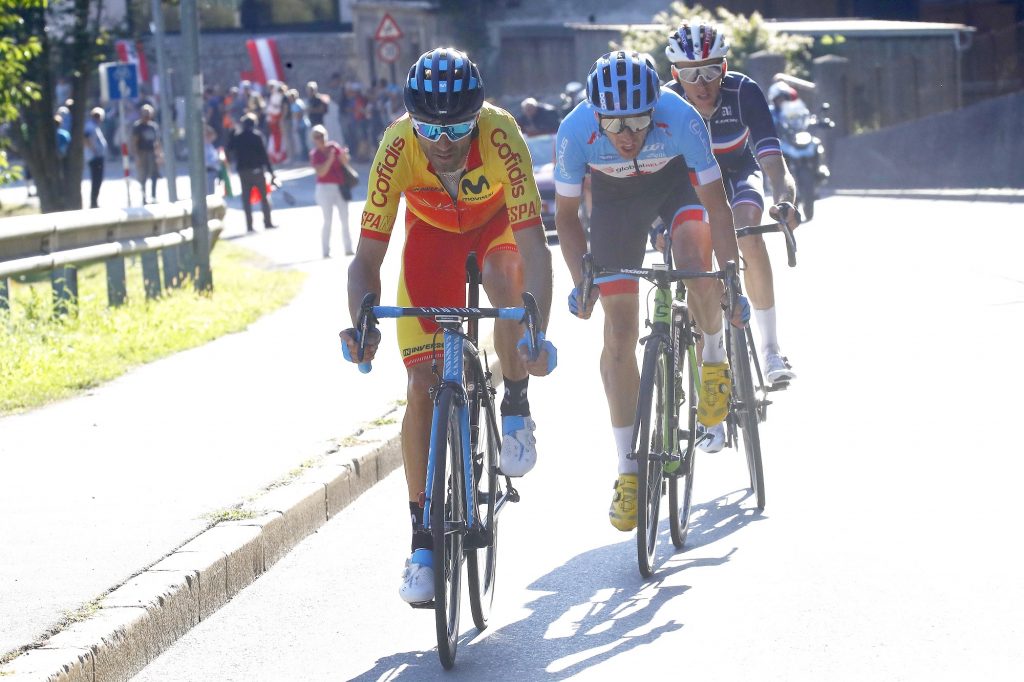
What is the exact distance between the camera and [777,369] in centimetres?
865

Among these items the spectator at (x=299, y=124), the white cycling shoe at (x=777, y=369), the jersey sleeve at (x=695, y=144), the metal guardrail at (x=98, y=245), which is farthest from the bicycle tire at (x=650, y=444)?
the spectator at (x=299, y=124)

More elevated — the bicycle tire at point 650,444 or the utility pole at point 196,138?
the utility pole at point 196,138

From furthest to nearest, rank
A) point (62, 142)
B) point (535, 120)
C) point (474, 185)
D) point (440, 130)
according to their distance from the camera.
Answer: point (535, 120) < point (62, 142) < point (474, 185) < point (440, 130)

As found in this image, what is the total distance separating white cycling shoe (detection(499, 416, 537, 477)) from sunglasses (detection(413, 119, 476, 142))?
112 cm

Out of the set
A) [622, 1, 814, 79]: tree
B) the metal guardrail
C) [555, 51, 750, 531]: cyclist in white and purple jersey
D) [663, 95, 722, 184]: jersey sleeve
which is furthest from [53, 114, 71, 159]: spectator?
[663, 95, 722, 184]: jersey sleeve

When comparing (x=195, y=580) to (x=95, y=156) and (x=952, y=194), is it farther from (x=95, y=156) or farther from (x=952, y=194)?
(x=95, y=156)

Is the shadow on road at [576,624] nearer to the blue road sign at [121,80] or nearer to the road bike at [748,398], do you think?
the road bike at [748,398]

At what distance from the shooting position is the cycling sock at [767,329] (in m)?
8.91

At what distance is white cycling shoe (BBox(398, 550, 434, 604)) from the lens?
214 inches

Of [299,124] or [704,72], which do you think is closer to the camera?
[704,72]

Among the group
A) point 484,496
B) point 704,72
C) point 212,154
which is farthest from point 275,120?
point 484,496

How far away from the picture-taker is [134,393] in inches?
426

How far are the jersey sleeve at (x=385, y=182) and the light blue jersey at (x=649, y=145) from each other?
1.22 metres

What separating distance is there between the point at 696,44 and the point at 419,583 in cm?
381
